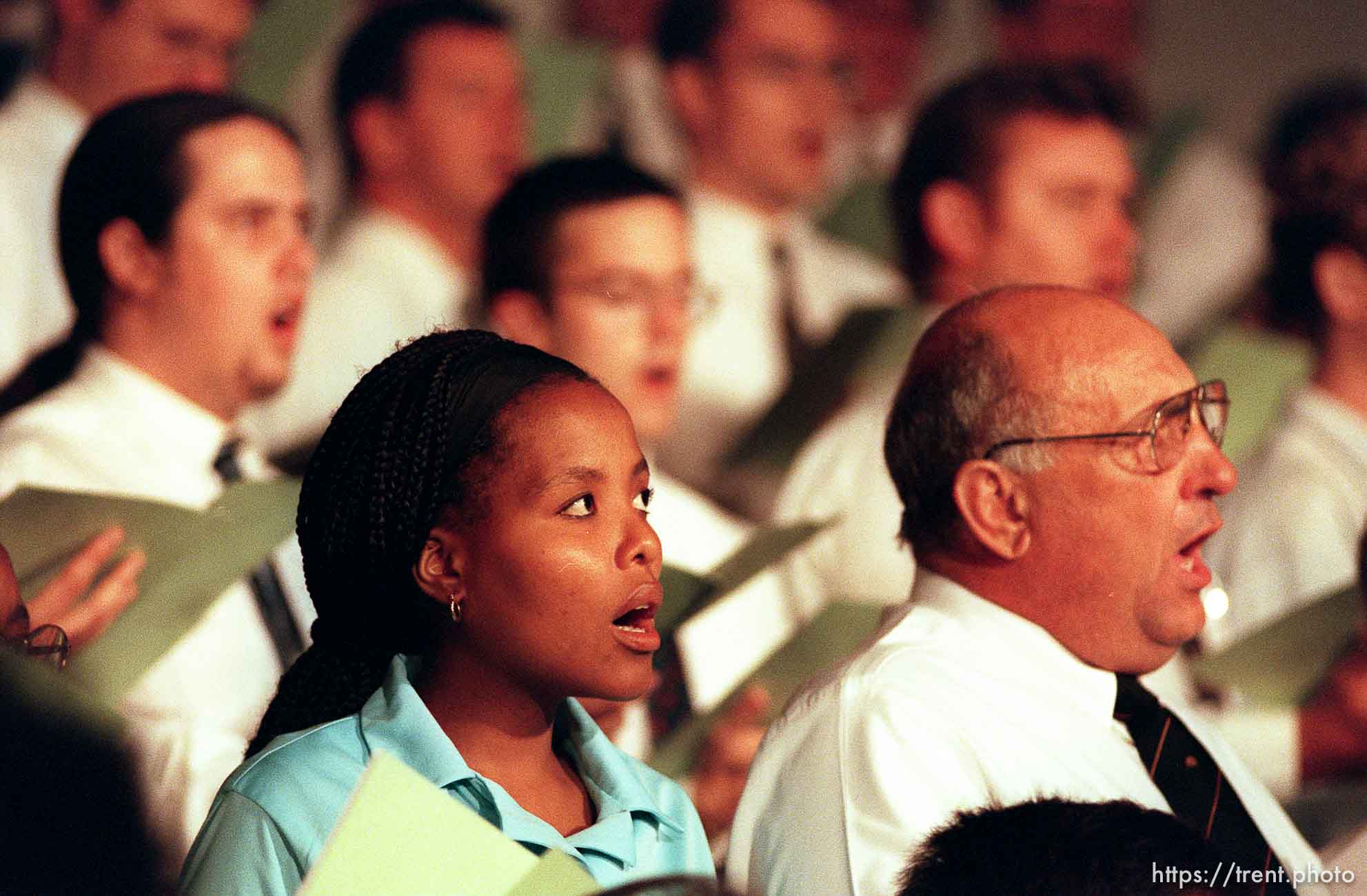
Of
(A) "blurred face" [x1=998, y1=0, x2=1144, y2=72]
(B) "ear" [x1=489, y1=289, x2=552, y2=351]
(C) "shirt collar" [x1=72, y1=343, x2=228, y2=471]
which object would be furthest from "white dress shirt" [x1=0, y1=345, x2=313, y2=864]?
(A) "blurred face" [x1=998, y1=0, x2=1144, y2=72]

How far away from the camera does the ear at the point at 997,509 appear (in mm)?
1943

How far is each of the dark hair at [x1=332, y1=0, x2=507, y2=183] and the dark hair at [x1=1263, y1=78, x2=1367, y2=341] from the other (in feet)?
6.66

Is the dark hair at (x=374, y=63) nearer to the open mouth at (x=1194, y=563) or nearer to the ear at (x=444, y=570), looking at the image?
the open mouth at (x=1194, y=563)

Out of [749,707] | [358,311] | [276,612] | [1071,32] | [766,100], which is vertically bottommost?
[749,707]

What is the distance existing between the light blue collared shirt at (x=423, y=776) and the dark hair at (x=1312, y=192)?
298cm

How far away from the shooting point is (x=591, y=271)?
3174 mm

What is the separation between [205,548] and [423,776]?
3.97 feet

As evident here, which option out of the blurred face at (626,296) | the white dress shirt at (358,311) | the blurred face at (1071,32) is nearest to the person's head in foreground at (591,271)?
the blurred face at (626,296)

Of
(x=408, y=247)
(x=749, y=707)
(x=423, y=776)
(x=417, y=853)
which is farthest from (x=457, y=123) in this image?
(x=417, y=853)

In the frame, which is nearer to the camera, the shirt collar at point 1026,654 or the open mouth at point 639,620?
the open mouth at point 639,620

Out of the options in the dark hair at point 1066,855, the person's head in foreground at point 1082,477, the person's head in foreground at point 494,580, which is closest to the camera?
the dark hair at point 1066,855

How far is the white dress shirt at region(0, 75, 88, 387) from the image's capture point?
3.01 m

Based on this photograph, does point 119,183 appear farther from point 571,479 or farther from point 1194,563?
point 1194,563

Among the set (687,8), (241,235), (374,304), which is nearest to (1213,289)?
(687,8)
